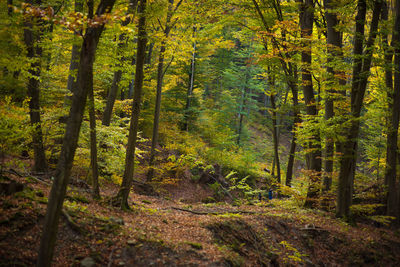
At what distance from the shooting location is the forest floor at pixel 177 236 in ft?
15.6

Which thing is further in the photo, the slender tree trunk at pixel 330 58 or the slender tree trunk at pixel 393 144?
the slender tree trunk at pixel 393 144

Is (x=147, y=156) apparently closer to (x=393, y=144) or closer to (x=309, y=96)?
(x=309, y=96)

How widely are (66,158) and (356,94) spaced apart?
10.0 metres

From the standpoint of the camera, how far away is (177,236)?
639 cm

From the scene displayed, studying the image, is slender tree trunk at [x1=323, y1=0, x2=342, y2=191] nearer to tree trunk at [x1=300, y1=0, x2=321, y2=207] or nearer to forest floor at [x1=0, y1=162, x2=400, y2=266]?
tree trunk at [x1=300, y1=0, x2=321, y2=207]

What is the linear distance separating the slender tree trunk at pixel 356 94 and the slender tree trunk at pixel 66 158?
8.21m

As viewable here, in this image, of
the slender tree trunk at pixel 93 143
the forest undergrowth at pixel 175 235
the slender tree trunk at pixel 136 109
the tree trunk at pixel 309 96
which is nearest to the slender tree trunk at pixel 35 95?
the forest undergrowth at pixel 175 235

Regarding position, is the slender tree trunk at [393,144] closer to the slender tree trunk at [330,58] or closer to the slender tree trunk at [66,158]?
the slender tree trunk at [330,58]

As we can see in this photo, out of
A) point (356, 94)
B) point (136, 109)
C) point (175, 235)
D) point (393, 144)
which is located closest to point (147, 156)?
point (136, 109)

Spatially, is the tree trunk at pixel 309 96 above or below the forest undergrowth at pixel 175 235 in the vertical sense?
above

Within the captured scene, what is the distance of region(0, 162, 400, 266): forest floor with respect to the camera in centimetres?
476

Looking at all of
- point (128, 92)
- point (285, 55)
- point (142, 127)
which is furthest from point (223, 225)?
point (128, 92)

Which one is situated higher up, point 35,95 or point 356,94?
point 356,94

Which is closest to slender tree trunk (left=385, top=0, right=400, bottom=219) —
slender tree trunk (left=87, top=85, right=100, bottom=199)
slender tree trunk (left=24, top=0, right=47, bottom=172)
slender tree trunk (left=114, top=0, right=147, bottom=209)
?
slender tree trunk (left=114, top=0, right=147, bottom=209)
